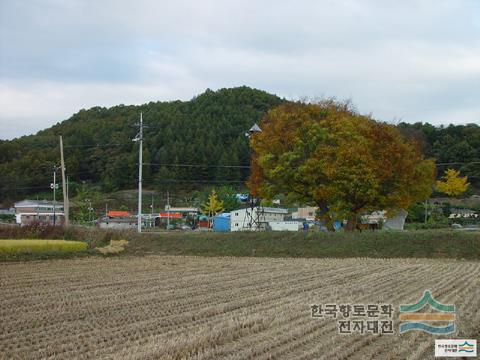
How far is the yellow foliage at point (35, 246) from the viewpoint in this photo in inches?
995

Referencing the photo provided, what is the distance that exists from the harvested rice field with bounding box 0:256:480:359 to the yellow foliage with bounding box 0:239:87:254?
612 cm

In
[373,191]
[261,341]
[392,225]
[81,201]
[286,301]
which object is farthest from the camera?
[81,201]

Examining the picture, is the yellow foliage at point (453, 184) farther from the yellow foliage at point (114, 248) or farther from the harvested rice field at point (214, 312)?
the harvested rice field at point (214, 312)

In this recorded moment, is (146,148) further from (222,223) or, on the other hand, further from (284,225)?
(284,225)

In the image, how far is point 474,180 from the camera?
8794cm

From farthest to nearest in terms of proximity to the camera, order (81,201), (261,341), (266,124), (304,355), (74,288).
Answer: (81,201), (266,124), (74,288), (261,341), (304,355)

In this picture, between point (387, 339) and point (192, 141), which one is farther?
point (192, 141)

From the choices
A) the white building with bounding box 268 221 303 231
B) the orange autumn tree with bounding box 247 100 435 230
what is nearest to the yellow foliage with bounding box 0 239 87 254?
the orange autumn tree with bounding box 247 100 435 230

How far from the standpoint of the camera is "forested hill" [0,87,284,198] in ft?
257

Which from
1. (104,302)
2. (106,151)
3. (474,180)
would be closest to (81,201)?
(106,151)

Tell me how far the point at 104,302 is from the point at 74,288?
9.55 feet

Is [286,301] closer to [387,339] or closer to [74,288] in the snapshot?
[387,339]

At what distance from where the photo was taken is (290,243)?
3141 cm

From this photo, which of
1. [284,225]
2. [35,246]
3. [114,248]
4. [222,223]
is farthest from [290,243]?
[222,223]
